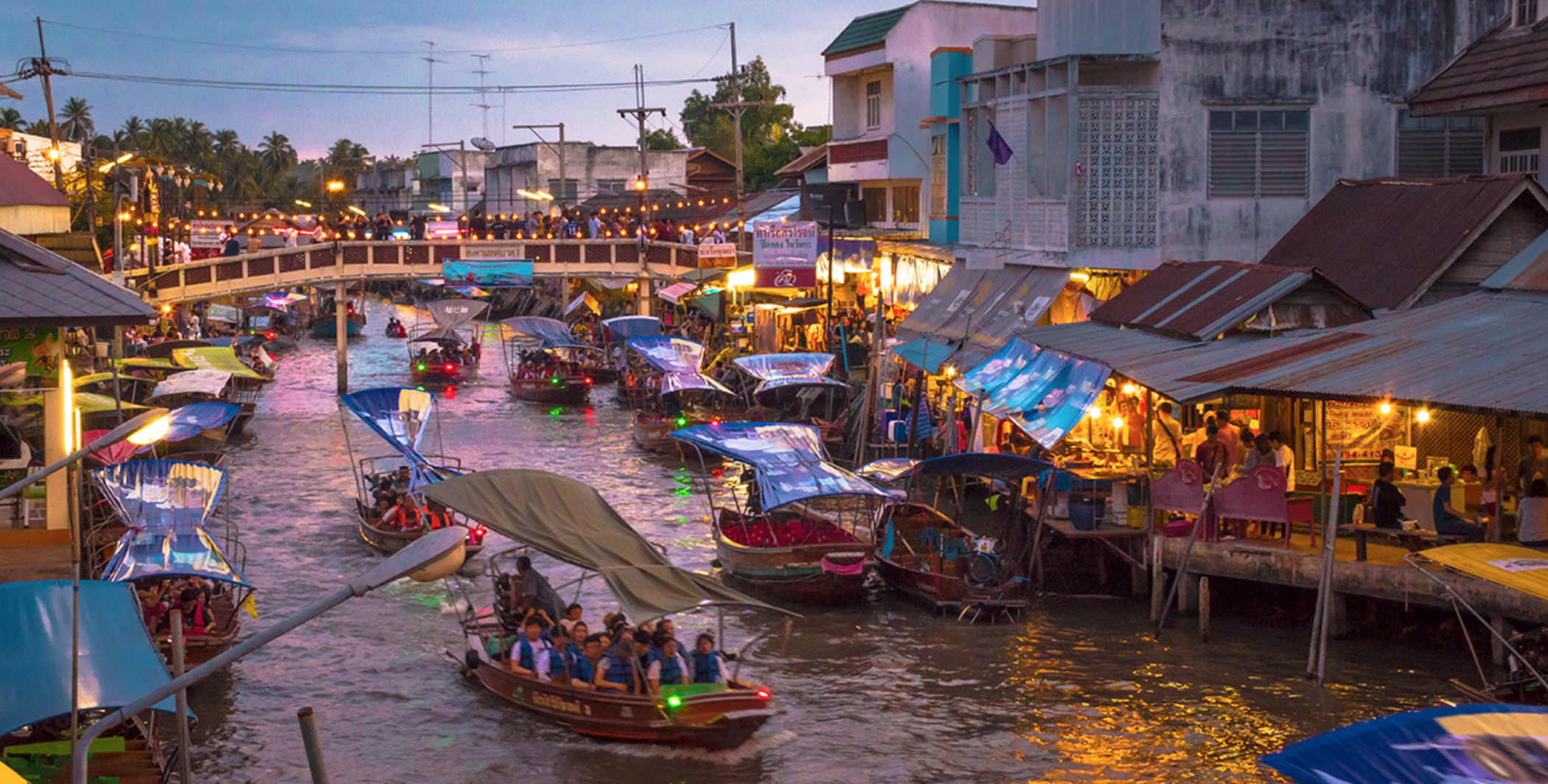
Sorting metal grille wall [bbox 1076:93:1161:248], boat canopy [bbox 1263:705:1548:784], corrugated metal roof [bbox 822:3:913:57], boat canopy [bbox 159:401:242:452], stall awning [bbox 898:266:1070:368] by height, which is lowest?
boat canopy [bbox 159:401:242:452]

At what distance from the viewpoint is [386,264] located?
51.8 metres

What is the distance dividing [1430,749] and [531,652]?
13.1 m

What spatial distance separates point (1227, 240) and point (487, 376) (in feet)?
117

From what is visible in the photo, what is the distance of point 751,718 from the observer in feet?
54.1

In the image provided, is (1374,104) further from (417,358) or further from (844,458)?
(417,358)

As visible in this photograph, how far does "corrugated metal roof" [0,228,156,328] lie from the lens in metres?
15.6

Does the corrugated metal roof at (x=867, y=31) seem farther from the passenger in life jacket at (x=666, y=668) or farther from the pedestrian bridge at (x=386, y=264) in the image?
the passenger in life jacket at (x=666, y=668)

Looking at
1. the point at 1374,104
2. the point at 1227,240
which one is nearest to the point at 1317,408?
the point at 1227,240

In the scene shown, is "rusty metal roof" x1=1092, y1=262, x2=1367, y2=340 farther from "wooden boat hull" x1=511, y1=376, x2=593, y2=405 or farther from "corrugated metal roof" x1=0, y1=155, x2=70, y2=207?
"corrugated metal roof" x1=0, y1=155, x2=70, y2=207

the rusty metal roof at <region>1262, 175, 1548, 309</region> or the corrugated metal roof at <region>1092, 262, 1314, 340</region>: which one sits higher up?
the rusty metal roof at <region>1262, 175, 1548, 309</region>


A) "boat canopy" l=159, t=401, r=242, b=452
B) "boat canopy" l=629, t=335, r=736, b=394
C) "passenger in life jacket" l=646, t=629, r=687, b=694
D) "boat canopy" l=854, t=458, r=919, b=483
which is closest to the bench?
"boat canopy" l=854, t=458, r=919, b=483

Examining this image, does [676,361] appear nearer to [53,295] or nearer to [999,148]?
[999,148]

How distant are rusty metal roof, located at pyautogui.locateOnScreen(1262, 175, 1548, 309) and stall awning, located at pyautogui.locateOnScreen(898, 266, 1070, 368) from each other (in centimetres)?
455

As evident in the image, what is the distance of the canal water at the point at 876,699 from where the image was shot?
658 inches
